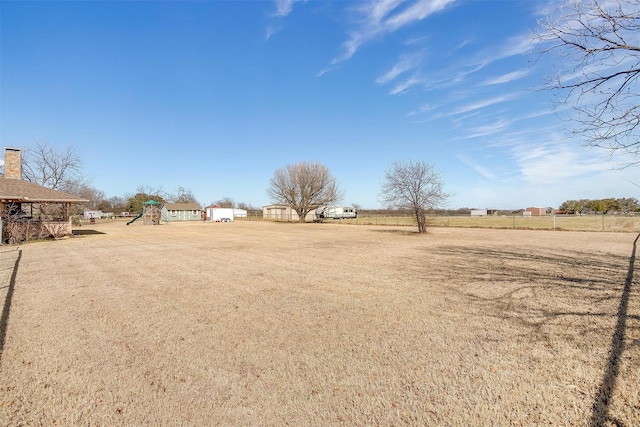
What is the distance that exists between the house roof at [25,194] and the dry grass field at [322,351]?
12.4 m

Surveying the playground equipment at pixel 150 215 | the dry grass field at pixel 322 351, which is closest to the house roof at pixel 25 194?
the dry grass field at pixel 322 351

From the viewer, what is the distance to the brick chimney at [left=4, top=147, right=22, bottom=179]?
65.5 feet

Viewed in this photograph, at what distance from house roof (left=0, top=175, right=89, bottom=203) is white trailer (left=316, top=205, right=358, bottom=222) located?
3557cm

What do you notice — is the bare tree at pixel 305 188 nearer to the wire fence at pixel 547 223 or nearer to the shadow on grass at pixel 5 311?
the wire fence at pixel 547 223

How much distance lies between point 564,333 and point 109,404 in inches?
208

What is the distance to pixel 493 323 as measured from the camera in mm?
4445

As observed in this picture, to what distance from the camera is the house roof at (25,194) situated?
15922mm

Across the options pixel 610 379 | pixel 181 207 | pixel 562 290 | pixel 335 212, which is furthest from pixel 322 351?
pixel 181 207

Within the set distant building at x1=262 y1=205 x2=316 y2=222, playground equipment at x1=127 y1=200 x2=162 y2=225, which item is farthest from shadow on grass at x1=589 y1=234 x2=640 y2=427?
distant building at x1=262 y1=205 x2=316 y2=222

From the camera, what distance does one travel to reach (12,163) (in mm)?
20188

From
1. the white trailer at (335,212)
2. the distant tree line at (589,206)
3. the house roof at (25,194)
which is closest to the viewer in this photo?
the house roof at (25,194)

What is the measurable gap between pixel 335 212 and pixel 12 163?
4100 cm

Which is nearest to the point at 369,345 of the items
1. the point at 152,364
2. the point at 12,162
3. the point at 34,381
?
the point at 152,364

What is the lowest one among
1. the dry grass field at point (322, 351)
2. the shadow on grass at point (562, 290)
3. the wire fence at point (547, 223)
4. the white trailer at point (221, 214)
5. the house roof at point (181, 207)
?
the dry grass field at point (322, 351)
